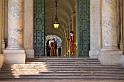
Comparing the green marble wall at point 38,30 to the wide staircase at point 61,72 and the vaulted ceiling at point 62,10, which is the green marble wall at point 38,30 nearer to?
the wide staircase at point 61,72

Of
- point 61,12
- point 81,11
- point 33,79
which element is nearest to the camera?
point 33,79

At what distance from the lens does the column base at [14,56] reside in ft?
75.2

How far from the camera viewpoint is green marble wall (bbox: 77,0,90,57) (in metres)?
26.1

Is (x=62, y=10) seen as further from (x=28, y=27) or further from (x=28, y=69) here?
(x=28, y=69)

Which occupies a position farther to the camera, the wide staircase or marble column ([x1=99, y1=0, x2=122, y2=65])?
marble column ([x1=99, y1=0, x2=122, y2=65])

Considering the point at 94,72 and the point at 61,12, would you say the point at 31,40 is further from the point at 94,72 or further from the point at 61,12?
the point at 61,12

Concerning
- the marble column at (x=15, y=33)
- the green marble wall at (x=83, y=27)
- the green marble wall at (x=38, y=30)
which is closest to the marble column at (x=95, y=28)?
the green marble wall at (x=83, y=27)

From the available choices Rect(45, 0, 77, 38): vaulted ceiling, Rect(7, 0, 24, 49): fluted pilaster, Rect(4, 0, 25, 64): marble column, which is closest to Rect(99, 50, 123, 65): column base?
Rect(4, 0, 25, 64): marble column

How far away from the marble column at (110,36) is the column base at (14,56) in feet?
12.2

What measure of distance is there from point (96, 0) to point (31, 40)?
3.89 metres

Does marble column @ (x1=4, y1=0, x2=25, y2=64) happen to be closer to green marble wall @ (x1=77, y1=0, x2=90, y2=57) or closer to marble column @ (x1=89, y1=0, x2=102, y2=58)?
marble column @ (x1=89, y1=0, x2=102, y2=58)

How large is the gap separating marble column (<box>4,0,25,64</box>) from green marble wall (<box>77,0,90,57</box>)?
430 centimetres

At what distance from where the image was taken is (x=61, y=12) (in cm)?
4725

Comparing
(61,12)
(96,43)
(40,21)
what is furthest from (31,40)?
(61,12)
